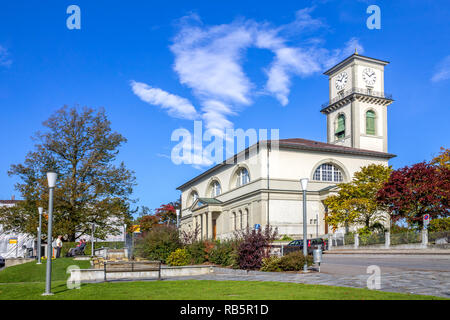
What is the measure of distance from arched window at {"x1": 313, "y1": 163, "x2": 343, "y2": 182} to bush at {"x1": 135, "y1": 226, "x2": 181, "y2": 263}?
1308 inches

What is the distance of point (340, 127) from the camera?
6975cm

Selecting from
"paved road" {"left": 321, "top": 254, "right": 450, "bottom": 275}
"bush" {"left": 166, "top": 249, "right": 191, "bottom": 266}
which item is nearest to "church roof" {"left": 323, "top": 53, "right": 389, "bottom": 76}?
"paved road" {"left": 321, "top": 254, "right": 450, "bottom": 275}

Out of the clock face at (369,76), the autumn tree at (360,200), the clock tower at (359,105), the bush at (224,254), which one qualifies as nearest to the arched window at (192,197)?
the clock tower at (359,105)

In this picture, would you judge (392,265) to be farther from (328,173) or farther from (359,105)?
(359,105)

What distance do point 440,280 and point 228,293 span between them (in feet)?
21.0

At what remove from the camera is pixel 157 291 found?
1180 centimetres

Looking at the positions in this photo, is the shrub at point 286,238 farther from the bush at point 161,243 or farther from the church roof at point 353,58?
the church roof at point 353,58

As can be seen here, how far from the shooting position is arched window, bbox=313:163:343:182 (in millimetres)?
56000

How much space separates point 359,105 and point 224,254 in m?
50.3

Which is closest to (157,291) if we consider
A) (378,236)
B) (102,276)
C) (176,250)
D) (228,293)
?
(228,293)

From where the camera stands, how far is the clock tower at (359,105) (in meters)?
66.1

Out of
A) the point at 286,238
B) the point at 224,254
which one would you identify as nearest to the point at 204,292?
the point at 224,254

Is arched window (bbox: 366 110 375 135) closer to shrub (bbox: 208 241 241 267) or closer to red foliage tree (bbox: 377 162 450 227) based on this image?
red foliage tree (bbox: 377 162 450 227)

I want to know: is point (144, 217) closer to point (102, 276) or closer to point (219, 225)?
point (219, 225)
